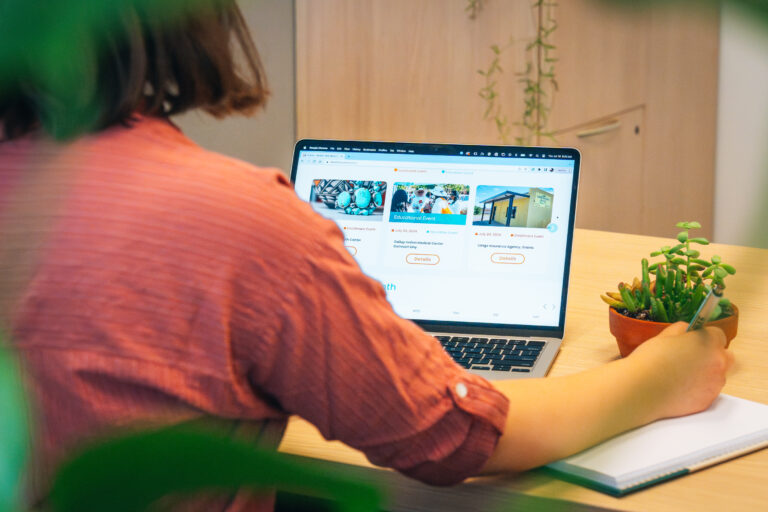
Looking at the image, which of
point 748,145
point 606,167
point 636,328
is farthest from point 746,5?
point 606,167

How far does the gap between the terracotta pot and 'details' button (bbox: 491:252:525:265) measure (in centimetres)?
15

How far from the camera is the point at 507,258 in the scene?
1055 millimetres

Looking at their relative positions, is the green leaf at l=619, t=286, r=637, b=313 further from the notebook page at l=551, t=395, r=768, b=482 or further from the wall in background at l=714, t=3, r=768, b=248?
the wall in background at l=714, t=3, r=768, b=248

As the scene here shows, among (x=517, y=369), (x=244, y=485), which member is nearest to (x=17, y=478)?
(x=244, y=485)

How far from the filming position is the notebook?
68 centimetres

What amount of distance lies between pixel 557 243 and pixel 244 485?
0.96 m

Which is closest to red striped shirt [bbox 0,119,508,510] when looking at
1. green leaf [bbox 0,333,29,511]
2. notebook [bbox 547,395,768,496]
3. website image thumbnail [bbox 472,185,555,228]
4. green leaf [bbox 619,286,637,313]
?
notebook [bbox 547,395,768,496]

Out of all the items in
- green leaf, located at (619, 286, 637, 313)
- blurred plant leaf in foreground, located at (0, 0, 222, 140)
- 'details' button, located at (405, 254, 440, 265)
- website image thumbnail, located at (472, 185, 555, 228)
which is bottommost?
green leaf, located at (619, 286, 637, 313)

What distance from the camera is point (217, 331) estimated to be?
504 mm

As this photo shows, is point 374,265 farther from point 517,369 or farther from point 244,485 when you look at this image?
point 244,485

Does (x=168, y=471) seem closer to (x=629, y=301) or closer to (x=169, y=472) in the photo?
(x=169, y=472)

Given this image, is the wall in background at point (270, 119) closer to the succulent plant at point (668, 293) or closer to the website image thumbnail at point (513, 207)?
the website image thumbnail at point (513, 207)

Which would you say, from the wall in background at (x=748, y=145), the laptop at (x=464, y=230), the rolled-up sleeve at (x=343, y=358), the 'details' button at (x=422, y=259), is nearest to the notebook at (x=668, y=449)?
the rolled-up sleeve at (x=343, y=358)

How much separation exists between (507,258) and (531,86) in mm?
1727
